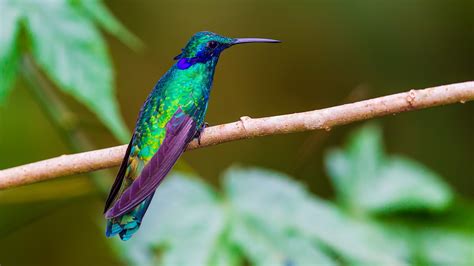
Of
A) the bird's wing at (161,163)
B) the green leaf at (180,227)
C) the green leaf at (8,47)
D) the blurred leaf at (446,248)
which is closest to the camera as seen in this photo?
the bird's wing at (161,163)

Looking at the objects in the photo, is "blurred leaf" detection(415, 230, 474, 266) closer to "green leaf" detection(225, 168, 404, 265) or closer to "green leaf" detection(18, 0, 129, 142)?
"green leaf" detection(225, 168, 404, 265)

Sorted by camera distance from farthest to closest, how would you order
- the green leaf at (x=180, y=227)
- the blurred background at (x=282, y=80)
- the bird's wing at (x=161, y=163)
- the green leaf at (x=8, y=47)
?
the blurred background at (x=282, y=80) < the green leaf at (x=180, y=227) < the green leaf at (x=8, y=47) < the bird's wing at (x=161, y=163)

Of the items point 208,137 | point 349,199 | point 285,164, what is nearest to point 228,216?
point 349,199

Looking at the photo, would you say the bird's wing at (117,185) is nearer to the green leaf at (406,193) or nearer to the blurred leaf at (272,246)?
the blurred leaf at (272,246)

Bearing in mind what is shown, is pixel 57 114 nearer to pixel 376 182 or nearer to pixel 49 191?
pixel 49 191

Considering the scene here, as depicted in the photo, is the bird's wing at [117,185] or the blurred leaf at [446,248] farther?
the blurred leaf at [446,248]

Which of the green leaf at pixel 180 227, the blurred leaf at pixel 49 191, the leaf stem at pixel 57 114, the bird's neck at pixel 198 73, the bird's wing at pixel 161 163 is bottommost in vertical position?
the blurred leaf at pixel 49 191

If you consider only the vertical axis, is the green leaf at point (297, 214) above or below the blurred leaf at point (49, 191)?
above

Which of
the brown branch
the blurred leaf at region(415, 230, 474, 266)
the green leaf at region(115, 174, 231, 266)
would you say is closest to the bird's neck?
the brown branch

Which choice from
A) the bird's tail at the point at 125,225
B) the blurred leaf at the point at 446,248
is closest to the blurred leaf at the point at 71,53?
the bird's tail at the point at 125,225
